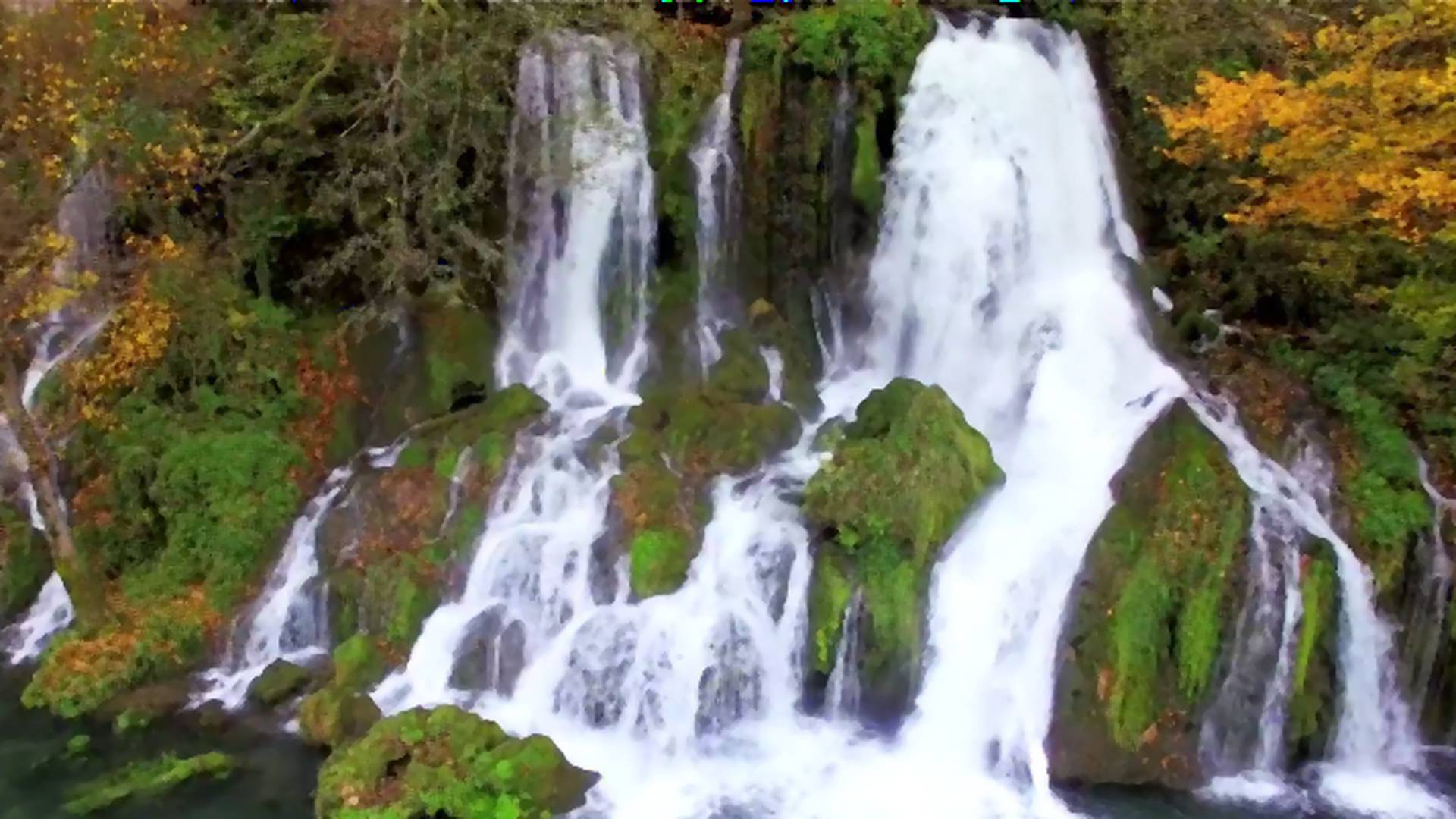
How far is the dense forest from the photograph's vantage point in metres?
10.6

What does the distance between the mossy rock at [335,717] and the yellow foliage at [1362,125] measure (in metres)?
10.3

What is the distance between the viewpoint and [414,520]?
509 inches

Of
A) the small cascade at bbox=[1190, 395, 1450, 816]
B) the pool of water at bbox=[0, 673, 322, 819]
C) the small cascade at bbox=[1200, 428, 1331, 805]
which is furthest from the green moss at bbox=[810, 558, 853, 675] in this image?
the pool of water at bbox=[0, 673, 322, 819]

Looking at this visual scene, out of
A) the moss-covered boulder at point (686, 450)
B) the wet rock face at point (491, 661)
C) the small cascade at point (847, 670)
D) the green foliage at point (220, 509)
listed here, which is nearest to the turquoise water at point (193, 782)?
the wet rock face at point (491, 661)

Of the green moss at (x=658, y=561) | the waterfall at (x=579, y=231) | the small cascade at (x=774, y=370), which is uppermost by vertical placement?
the waterfall at (x=579, y=231)

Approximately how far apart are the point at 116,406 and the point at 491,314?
473 cm

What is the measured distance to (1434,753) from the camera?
1083 centimetres

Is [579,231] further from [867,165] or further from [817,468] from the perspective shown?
[817,468]

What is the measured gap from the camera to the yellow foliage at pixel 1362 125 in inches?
399

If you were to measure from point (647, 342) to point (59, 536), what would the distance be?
23.7 ft

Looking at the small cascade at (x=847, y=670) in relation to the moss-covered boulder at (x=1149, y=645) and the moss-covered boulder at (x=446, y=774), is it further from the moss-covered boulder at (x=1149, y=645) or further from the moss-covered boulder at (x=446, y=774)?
the moss-covered boulder at (x=446, y=774)

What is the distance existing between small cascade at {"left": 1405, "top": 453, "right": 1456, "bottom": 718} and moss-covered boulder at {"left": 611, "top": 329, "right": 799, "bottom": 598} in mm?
6588

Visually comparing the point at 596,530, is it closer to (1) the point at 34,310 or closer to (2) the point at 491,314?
(2) the point at 491,314

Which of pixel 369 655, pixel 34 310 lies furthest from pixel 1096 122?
pixel 34 310
